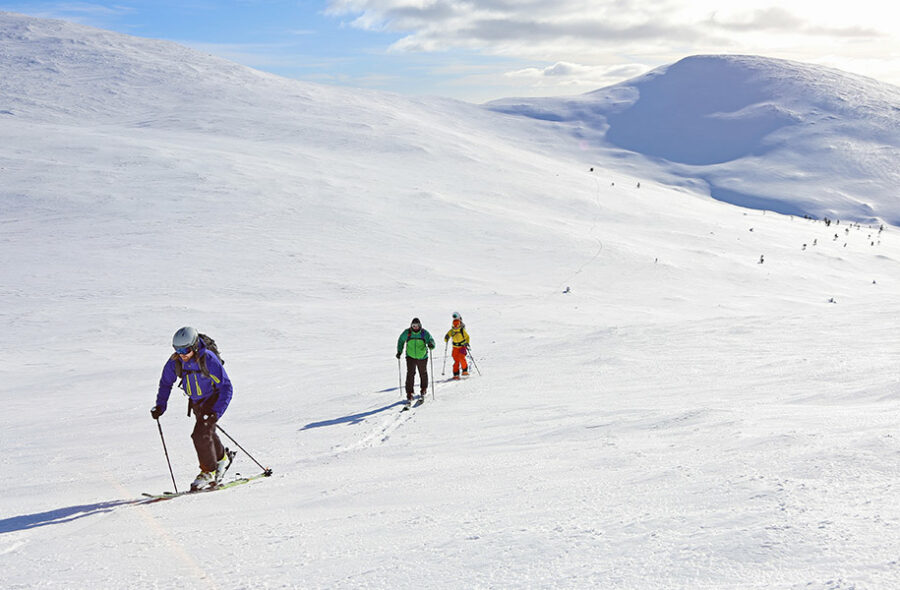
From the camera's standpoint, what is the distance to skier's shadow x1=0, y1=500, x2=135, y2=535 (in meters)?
5.96

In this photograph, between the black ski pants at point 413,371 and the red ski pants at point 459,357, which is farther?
the red ski pants at point 459,357

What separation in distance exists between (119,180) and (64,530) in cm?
3468

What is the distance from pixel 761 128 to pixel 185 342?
166m

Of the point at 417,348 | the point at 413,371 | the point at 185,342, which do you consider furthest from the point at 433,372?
the point at 185,342

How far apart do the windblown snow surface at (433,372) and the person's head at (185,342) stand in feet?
4.98

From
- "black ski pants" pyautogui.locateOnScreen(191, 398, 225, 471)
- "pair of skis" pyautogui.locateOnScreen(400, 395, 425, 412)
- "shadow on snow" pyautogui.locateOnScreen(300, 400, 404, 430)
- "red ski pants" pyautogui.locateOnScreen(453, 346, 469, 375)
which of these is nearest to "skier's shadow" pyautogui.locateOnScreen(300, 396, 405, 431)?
"shadow on snow" pyautogui.locateOnScreen(300, 400, 404, 430)

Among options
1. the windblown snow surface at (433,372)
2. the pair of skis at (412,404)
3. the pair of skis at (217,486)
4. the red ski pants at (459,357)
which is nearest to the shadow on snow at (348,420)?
the windblown snow surface at (433,372)

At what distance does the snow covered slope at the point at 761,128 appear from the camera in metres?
113

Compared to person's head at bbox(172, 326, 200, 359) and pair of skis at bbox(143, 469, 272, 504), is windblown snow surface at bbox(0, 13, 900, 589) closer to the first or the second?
pair of skis at bbox(143, 469, 272, 504)

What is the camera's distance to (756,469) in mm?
4895

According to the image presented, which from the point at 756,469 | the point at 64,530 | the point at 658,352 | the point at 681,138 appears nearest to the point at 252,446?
the point at 64,530

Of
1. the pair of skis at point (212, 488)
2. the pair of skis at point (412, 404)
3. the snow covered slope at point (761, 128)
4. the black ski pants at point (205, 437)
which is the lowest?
the pair of skis at point (412, 404)

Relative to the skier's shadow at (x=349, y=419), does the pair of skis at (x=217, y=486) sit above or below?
above

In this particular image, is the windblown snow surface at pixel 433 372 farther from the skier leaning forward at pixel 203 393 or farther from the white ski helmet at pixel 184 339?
the white ski helmet at pixel 184 339
